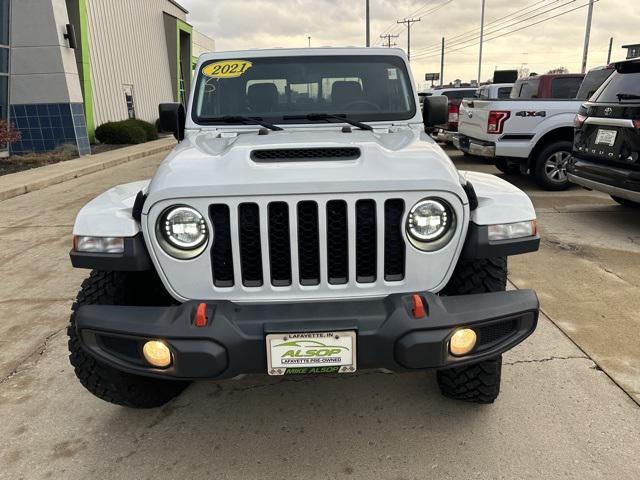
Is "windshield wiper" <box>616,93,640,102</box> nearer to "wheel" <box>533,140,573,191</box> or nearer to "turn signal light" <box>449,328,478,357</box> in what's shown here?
"wheel" <box>533,140,573,191</box>

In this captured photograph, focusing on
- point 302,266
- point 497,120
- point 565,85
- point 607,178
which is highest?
point 565,85

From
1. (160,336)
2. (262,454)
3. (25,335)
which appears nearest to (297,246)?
(160,336)

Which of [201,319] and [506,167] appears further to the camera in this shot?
[506,167]

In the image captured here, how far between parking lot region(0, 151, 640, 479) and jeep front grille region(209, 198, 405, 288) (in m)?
0.86

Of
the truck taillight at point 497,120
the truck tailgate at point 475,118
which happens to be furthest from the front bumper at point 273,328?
the truck tailgate at point 475,118

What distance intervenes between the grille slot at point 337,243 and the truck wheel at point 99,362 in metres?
0.87

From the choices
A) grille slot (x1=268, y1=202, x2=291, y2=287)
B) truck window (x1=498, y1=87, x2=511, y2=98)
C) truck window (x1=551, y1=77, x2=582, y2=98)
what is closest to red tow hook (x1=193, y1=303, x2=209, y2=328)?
grille slot (x1=268, y1=202, x2=291, y2=287)

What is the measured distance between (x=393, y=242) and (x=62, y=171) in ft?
37.8

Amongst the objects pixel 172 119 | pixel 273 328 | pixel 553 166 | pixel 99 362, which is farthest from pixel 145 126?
pixel 273 328

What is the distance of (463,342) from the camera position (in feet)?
6.73

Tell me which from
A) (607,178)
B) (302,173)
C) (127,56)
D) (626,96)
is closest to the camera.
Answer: (302,173)

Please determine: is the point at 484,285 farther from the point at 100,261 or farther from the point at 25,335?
the point at 25,335

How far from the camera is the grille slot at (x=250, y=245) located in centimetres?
205

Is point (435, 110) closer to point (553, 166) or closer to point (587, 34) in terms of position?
point (553, 166)
